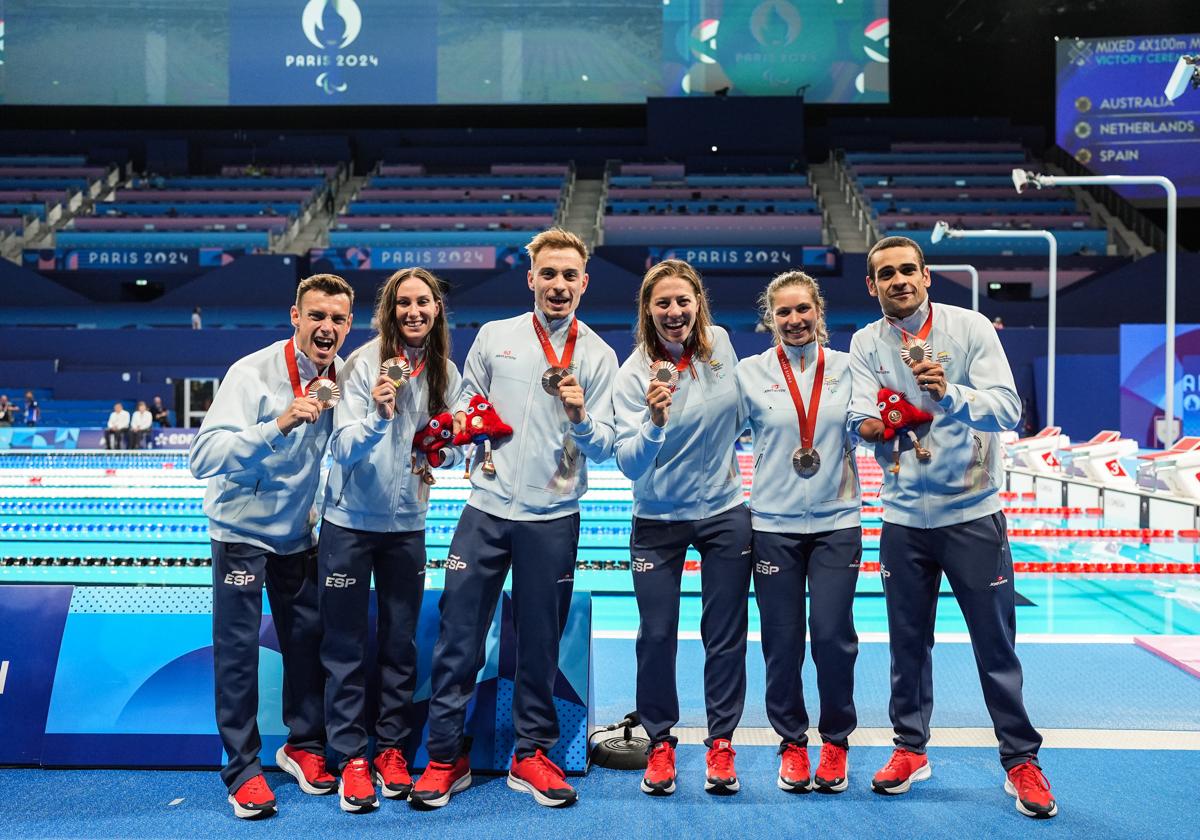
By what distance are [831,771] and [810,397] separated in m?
1.15

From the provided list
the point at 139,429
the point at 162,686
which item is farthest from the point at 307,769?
the point at 139,429

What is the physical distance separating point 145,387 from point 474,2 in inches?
496

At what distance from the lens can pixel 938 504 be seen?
3111mm

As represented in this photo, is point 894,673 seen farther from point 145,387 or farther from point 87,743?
point 145,387

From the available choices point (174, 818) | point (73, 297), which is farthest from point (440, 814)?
point (73, 297)

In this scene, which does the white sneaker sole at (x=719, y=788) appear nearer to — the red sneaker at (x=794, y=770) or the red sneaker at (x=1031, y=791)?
the red sneaker at (x=794, y=770)

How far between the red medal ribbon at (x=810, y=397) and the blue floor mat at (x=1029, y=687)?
127cm

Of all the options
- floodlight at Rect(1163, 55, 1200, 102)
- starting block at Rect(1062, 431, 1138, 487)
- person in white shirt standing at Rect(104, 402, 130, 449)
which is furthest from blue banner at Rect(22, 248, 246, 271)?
floodlight at Rect(1163, 55, 1200, 102)

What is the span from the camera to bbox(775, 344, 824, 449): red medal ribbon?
316 centimetres

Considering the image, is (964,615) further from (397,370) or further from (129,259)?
(129,259)

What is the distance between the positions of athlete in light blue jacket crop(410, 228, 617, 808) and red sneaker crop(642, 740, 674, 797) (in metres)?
0.26

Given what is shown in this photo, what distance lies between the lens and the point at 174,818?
113 inches

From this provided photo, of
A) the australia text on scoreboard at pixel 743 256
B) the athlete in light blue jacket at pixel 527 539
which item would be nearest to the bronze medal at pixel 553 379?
the athlete in light blue jacket at pixel 527 539

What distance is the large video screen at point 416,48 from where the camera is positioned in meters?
24.6
